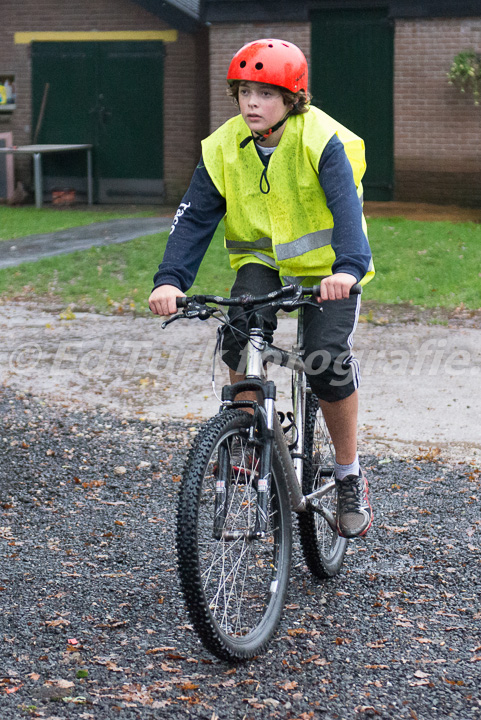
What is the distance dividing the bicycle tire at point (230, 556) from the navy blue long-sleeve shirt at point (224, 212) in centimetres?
60

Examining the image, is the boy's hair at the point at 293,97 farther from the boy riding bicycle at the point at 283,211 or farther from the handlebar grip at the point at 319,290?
the handlebar grip at the point at 319,290

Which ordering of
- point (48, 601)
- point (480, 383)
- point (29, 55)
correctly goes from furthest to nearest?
1. point (29, 55)
2. point (480, 383)
3. point (48, 601)

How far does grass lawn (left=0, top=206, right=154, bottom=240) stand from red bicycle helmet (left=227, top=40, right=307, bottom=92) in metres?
11.3

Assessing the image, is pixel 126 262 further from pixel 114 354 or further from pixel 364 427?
pixel 364 427

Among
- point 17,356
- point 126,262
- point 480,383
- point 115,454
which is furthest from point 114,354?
point 126,262

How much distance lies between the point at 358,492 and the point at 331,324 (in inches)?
30.5

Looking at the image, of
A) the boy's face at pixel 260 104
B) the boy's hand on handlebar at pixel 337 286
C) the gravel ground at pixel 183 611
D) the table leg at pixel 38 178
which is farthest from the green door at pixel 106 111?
the boy's hand on handlebar at pixel 337 286

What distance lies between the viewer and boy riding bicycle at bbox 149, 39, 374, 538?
11.1ft

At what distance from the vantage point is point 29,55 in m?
19.2

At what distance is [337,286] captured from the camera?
3.16 meters

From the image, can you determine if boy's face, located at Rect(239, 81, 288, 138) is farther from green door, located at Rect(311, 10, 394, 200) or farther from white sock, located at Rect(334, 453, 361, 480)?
green door, located at Rect(311, 10, 394, 200)

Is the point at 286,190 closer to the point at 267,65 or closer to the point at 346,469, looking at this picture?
the point at 267,65

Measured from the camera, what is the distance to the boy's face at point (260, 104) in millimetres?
3422

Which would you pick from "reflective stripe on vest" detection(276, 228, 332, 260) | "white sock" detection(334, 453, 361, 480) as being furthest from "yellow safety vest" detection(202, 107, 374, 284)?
"white sock" detection(334, 453, 361, 480)
